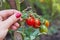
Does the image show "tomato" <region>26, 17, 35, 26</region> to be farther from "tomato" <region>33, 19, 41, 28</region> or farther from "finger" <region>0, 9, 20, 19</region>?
"finger" <region>0, 9, 20, 19</region>

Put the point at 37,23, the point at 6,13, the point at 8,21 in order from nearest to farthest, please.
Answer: the point at 8,21 → the point at 6,13 → the point at 37,23

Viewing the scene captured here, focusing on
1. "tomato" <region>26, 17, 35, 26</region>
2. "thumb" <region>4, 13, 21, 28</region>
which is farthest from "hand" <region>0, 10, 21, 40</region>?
"tomato" <region>26, 17, 35, 26</region>

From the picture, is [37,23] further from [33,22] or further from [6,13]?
[6,13]

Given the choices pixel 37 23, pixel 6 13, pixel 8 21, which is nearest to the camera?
pixel 8 21

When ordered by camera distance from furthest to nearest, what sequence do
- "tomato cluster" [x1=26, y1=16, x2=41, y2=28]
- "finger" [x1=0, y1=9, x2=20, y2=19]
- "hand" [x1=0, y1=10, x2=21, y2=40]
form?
"tomato cluster" [x1=26, y1=16, x2=41, y2=28], "finger" [x1=0, y1=9, x2=20, y2=19], "hand" [x1=0, y1=10, x2=21, y2=40]

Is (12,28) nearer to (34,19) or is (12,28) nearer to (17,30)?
(17,30)

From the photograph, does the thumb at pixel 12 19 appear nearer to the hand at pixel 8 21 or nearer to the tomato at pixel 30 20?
the hand at pixel 8 21

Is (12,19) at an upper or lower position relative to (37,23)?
upper

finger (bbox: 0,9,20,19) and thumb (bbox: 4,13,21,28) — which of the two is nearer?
thumb (bbox: 4,13,21,28)

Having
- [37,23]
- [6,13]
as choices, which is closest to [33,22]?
[37,23]
